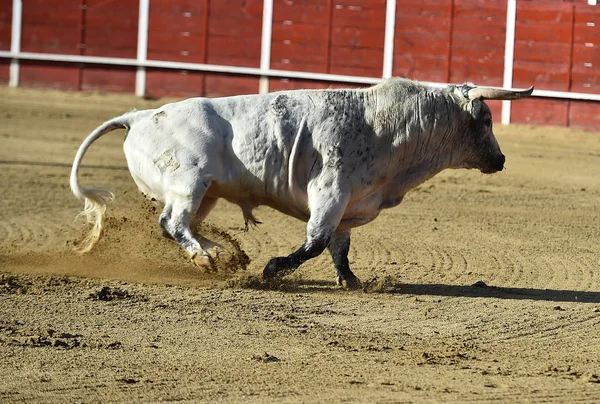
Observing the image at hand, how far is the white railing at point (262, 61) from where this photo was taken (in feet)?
53.6

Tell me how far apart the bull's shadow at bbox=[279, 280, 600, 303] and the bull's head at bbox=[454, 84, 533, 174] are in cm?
79

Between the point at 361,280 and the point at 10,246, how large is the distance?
99.7 inches

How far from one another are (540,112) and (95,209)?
10.0 meters

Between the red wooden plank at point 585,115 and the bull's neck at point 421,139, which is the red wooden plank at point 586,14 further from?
the bull's neck at point 421,139

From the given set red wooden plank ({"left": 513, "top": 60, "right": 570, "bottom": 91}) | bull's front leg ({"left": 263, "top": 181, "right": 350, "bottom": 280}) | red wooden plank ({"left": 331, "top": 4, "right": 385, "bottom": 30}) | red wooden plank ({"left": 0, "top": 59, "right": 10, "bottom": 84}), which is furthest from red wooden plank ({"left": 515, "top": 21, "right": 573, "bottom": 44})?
bull's front leg ({"left": 263, "top": 181, "right": 350, "bottom": 280})

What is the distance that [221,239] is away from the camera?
8.13 meters

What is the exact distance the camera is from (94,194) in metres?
7.34

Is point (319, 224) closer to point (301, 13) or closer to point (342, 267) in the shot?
point (342, 267)

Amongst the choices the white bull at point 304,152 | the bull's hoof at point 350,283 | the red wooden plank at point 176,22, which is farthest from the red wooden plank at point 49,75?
the bull's hoof at point 350,283

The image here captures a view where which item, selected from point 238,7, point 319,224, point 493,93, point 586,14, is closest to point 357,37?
point 238,7

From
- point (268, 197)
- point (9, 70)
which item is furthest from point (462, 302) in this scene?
point (9, 70)

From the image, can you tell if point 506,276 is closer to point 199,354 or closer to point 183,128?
point 183,128

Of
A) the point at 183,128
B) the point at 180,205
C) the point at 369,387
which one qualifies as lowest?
the point at 369,387

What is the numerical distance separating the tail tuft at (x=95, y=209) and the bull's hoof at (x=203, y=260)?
89 cm
